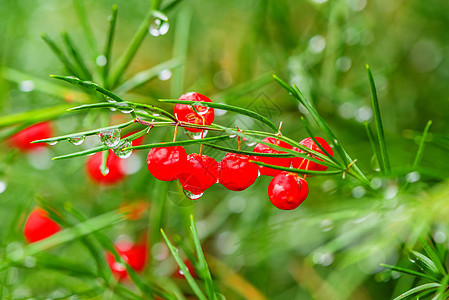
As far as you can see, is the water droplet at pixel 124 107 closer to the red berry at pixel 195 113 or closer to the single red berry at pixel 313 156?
the red berry at pixel 195 113

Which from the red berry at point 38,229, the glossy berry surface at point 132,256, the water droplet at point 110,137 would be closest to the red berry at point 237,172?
the water droplet at point 110,137

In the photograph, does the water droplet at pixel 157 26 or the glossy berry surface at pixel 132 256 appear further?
the glossy berry surface at pixel 132 256

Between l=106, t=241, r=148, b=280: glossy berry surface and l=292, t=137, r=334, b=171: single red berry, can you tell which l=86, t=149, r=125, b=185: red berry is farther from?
l=292, t=137, r=334, b=171: single red berry

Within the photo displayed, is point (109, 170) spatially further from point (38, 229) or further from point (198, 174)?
point (198, 174)

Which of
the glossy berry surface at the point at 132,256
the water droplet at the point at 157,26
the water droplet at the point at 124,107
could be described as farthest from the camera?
the glossy berry surface at the point at 132,256

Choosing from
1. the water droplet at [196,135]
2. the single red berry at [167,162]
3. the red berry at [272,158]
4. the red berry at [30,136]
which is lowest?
the red berry at [272,158]

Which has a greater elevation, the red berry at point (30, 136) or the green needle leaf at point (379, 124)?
the red berry at point (30, 136)
